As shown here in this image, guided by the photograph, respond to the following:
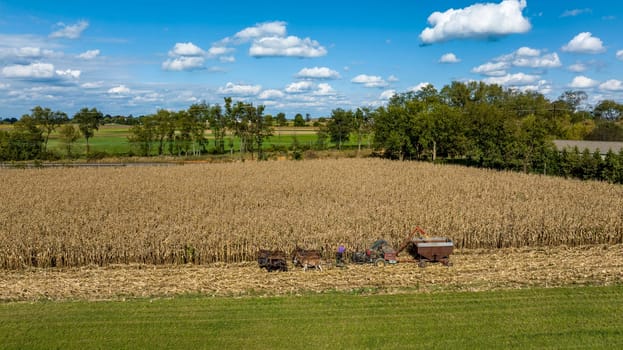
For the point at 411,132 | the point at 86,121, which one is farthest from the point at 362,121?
the point at 86,121

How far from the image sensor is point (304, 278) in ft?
55.4

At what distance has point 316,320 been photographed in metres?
13.2

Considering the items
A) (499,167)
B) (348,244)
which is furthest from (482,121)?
(348,244)

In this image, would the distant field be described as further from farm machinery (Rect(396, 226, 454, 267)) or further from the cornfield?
farm machinery (Rect(396, 226, 454, 267))

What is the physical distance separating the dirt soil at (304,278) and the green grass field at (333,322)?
2.32ft

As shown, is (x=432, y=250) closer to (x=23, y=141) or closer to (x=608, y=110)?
(x=23, y=141)

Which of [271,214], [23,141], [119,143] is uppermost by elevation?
[23,141]

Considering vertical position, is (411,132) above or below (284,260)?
above

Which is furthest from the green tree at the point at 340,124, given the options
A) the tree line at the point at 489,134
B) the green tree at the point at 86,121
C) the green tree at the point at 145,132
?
the green tree at the point at 86,121

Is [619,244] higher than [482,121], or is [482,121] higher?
[482,121]

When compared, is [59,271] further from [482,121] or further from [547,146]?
[482,121]

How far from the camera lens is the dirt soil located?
1558cm

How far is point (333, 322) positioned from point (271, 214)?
1260cm

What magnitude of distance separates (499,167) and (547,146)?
19.4ft
